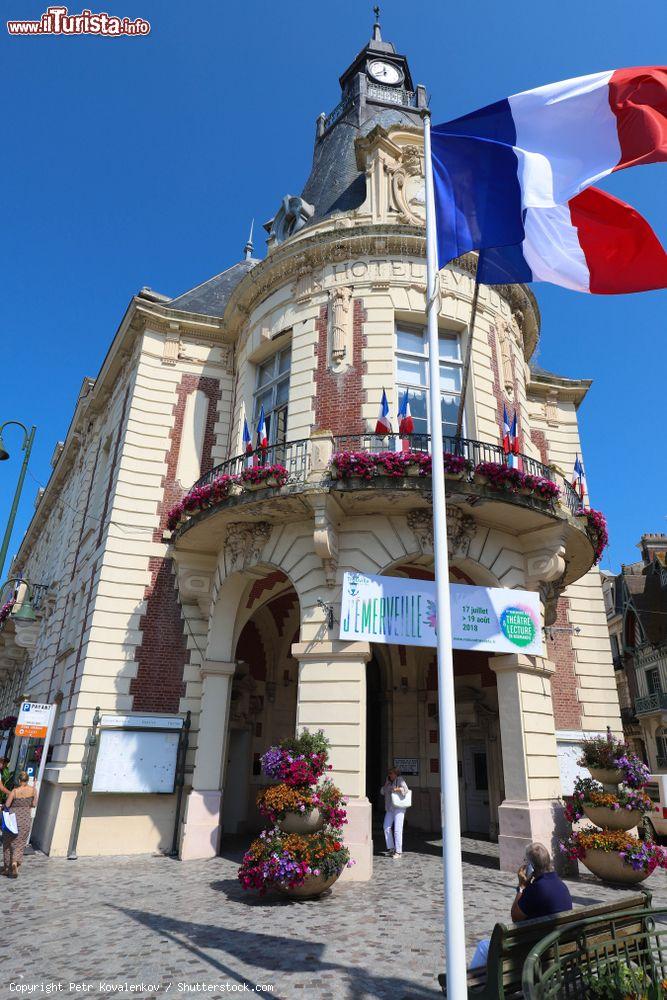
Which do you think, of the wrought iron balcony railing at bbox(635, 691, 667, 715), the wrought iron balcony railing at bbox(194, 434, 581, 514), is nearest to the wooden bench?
the wrought iron balcony railing at bbox(194, 434, 581, 514)

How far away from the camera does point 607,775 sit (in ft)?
35.7

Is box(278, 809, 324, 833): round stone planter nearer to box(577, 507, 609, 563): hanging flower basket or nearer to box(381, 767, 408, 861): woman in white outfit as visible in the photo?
box(381, 767, 408, 861): woman in white outfit

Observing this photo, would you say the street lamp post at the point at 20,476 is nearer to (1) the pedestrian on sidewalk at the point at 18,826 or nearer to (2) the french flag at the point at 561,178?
(1) the pedestrian on sidewalk at the point at 18,826

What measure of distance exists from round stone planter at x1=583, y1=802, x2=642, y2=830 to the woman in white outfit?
12.3 ft

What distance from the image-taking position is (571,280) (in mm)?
8516

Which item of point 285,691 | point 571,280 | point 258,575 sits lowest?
point 285,691

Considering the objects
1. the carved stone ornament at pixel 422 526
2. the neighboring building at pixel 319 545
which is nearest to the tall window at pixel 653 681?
the neighboring building at pixel 319 545

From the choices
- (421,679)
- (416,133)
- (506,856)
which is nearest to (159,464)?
(421,679)

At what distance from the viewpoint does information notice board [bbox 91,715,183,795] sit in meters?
13.3

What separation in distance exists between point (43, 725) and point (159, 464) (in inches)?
274

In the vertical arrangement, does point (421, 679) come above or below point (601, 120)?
below

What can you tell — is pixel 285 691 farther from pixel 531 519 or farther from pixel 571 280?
pixel 571 280

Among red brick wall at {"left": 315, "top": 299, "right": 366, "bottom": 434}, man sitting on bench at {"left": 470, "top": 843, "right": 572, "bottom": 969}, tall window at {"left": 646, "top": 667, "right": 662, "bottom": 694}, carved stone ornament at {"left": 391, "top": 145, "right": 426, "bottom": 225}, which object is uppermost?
carved stone ornament at {"left": 391, "top": 145, "right": 426, "bottom": 225}

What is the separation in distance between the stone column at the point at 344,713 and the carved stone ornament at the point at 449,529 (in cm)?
232
